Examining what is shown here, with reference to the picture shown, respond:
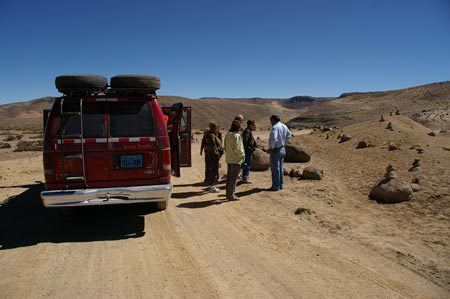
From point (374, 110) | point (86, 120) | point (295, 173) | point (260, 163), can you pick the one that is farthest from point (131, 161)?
point (374, 110)

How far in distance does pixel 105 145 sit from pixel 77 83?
118cm

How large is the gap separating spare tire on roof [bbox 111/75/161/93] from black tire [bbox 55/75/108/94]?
30 centimetres

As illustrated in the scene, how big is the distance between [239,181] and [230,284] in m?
6.59

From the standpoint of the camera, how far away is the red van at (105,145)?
5676mm

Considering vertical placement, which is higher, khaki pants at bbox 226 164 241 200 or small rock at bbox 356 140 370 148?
small rock at bbox 356 140 370 148

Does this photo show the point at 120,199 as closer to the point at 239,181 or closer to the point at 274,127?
the point at 274,127

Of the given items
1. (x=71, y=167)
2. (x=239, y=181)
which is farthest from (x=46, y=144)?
(x=239, y=181)

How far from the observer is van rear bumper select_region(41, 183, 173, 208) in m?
5.60

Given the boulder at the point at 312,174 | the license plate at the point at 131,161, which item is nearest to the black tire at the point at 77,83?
the license plate at the point at 131,161

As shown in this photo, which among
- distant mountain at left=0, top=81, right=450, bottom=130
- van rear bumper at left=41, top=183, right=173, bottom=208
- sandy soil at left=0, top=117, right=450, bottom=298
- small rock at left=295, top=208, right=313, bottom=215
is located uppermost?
distant mountain at left=0, top=81, right=450, bottom=130

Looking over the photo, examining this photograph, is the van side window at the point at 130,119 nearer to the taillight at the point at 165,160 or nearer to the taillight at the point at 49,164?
the taillight at the point at 165,160

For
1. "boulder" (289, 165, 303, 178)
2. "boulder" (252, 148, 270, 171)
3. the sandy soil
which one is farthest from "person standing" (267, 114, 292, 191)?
"boulder" (252, 148, 270, 171)

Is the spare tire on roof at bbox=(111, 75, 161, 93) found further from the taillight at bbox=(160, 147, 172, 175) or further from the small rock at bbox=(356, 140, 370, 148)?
the small rock at bbox=(356, 140, 370, 148)

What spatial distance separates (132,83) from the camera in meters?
6.22
